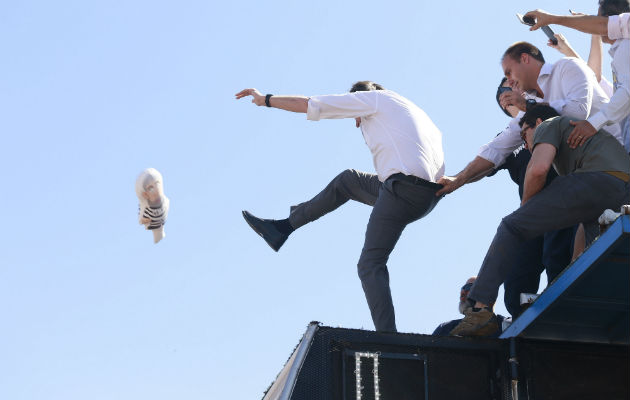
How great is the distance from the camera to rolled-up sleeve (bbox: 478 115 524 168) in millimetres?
7832

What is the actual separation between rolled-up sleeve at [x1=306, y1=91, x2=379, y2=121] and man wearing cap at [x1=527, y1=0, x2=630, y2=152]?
1348 millimetres

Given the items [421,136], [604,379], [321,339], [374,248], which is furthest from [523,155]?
[321,339]

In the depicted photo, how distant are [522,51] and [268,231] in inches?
96.9

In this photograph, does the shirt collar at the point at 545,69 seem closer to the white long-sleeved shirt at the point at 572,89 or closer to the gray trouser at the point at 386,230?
the white long-sleeved shirt at the point at 572,89

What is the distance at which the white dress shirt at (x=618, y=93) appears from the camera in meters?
6.59

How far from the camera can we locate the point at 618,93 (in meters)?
6.73

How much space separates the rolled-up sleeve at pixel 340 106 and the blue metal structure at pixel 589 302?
2.15 m

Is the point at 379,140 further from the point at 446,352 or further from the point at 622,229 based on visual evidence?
the point at 622,229

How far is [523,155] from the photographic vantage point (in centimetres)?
787

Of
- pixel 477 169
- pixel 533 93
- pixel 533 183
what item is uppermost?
pixel 533 93

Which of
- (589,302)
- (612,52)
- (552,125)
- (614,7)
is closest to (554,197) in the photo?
(552,125)

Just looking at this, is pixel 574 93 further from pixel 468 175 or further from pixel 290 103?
pixel 290 103

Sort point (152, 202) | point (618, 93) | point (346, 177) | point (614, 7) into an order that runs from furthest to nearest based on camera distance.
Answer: point (346, 177) < point (152, 202) < point (614, 7) < point (618, 93)

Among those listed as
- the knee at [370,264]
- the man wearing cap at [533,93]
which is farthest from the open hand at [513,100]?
the knee at [370,264]
